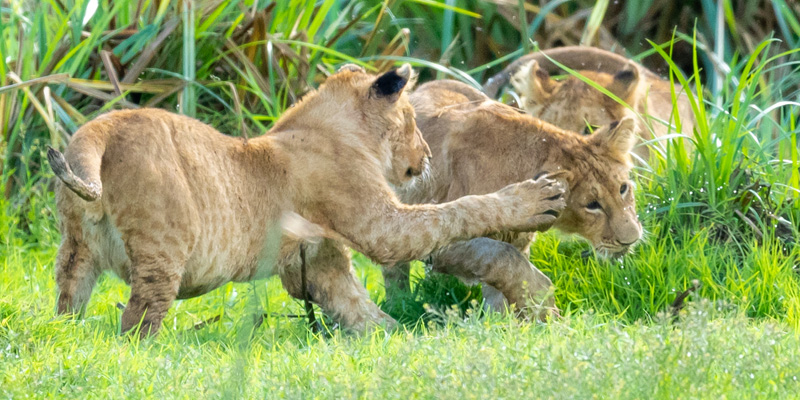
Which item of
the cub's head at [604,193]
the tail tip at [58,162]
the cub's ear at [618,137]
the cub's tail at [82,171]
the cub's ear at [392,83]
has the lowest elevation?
the cub's head at [604,193]

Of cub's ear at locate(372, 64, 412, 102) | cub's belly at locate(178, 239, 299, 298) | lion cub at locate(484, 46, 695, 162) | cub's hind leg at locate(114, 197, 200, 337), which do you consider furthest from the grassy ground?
lion cub at locate(484, 46, 695, 162)

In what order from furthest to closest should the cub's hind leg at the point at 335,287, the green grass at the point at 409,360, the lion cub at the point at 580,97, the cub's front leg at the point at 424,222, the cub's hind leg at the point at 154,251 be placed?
the lion cub at the point at 580,97, the cub's hind leg at the point at 335,287, the cub's front leg at the point at 424,222, the cub's hind leg at the point at 154,251, the green grass at the point at 409,360

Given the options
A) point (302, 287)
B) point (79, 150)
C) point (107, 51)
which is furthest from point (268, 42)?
point (79, 150)

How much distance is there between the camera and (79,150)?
361 cm

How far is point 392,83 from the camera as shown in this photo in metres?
4.37

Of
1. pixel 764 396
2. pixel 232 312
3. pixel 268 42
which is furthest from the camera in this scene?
pixel 268 42

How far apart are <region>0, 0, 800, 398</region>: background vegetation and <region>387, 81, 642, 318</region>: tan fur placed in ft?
0.64

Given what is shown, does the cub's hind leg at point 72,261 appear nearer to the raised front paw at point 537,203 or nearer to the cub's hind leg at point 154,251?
the cub's hind leg at point 154,251

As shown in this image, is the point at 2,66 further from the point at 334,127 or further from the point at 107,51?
the point at 334,127

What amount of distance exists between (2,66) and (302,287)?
2.98 m

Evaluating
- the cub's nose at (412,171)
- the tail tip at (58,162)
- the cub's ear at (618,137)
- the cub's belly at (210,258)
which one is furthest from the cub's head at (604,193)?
the tail tip at (58,162)

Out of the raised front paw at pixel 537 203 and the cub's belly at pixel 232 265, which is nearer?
the cub's belly at pixel 232 265

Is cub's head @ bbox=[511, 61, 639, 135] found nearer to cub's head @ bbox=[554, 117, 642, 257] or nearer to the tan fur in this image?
the tan fur

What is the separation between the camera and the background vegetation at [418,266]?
3.08m
